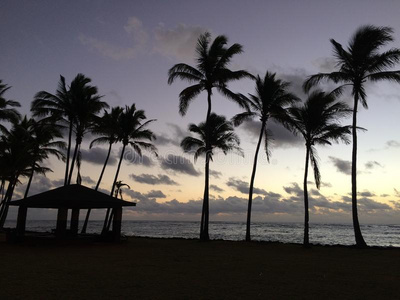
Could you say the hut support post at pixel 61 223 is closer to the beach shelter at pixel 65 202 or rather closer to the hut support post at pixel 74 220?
the beach shelter at pixel 65 202

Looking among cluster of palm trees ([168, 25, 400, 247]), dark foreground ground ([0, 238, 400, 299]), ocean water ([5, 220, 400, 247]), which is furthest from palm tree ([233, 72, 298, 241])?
ocean water ([5, 220, 400, 247])

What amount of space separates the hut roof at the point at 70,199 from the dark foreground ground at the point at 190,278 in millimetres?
3874

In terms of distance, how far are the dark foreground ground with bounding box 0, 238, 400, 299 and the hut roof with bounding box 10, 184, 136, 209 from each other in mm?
3874

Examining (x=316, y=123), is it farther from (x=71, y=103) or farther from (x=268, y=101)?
(x=71, y=103)

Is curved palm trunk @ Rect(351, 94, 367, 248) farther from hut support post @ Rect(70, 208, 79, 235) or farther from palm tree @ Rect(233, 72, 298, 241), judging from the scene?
hut support post @ Rect(70, 208, 79, 235)

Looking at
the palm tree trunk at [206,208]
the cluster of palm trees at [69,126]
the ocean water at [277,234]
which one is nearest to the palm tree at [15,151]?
the cluster of palm trees at [69,126]

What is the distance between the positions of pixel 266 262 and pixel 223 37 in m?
15.4

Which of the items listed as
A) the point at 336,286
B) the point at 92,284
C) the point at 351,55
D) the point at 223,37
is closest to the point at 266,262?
the point at 336,286

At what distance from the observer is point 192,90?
22.6 meters

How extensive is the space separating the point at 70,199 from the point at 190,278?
970 centimetres

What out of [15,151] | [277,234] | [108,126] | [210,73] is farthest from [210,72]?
[277,234]

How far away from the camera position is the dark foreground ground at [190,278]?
700cm

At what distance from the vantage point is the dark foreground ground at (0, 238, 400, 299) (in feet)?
23.0

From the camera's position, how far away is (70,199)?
16.3m
